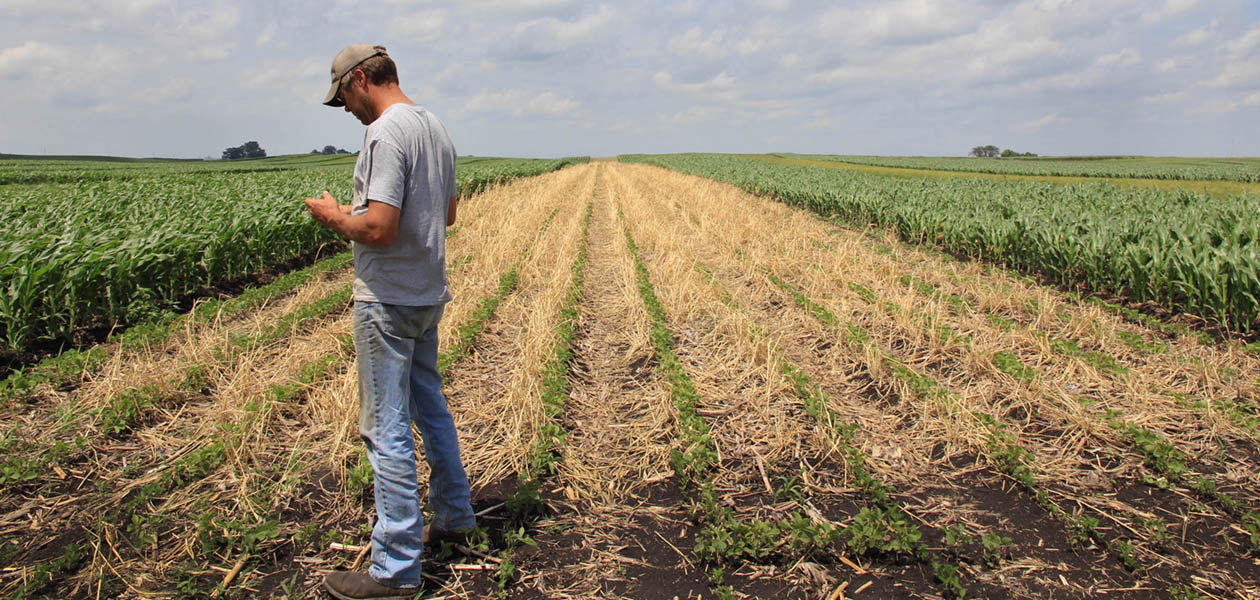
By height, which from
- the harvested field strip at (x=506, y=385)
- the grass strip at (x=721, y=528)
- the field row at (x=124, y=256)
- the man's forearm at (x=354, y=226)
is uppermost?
the man's forearm at (x=354, y=226)

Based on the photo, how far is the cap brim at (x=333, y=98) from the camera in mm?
2727

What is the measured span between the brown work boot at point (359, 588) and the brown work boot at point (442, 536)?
0.39 meters

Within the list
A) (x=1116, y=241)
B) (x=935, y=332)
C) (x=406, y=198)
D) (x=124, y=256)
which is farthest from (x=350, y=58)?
(x=1116, y=241)

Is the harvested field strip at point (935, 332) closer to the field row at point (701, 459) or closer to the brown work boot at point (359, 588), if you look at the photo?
the field row at point (701, 459)

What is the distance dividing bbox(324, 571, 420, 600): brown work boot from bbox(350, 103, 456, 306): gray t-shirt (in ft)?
4.25

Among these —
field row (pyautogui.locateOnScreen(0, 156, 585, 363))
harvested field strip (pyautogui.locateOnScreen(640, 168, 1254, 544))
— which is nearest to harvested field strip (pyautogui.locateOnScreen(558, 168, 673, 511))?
harvested field strip (pyautogui.locateOnScreen(640, 168, 1254, 544))

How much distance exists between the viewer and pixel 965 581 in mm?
3199

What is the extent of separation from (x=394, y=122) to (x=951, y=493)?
3720 mm

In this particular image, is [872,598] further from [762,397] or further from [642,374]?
[642,374]

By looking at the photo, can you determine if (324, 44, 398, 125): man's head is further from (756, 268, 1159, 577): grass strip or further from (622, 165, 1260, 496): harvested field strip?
(622, 165, 1260, 496): harvested field strip

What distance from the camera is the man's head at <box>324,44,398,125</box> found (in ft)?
8.86

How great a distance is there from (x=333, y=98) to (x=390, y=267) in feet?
2.46

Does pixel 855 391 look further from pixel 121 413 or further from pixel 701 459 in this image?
pixel 121 413

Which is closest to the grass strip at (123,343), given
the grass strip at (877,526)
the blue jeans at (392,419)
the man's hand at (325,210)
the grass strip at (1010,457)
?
the blue jeans at (392,419)
